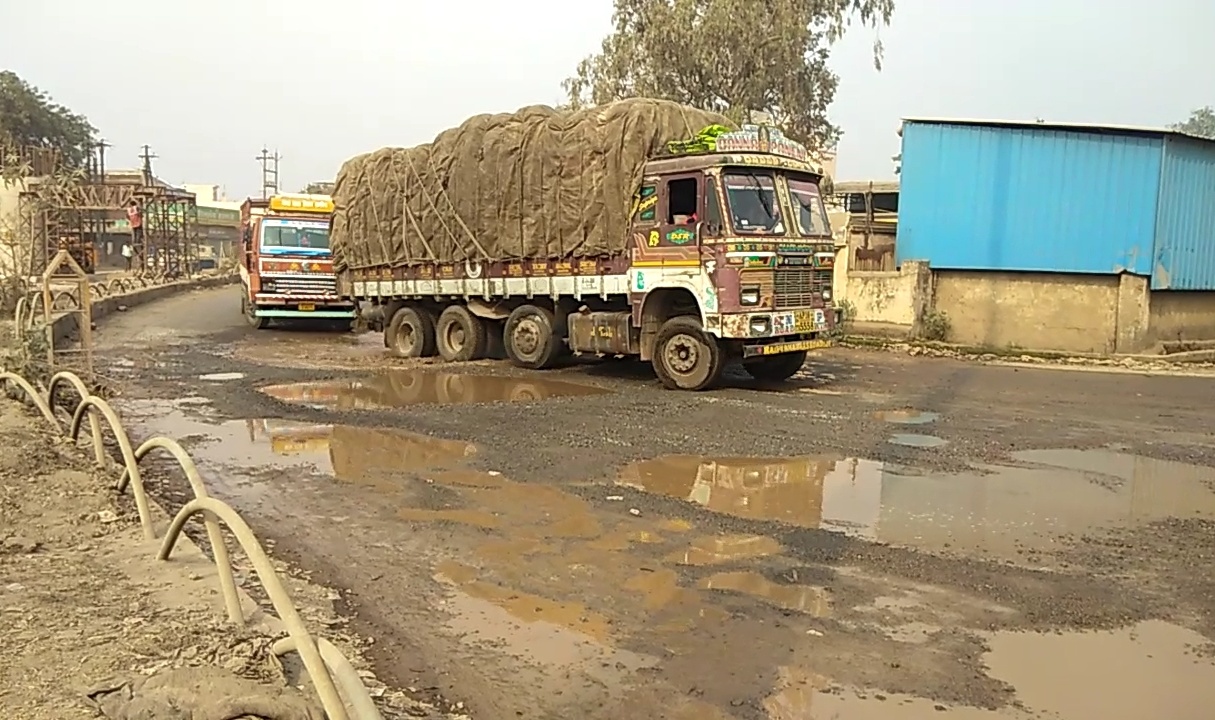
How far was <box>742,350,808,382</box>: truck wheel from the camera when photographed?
43.8 ft

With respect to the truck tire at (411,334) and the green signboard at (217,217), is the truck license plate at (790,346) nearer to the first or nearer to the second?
the truck tire at (411,334)

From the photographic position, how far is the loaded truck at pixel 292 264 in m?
21.2

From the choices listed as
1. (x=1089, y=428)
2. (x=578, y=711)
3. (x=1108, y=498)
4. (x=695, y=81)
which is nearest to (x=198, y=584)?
(x=578, y=711)

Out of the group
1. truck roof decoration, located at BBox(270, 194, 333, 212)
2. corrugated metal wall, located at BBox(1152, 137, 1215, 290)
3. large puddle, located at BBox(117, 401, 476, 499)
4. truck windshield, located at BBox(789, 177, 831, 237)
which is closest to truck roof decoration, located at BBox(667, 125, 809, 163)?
truck windshield, located at BBox(789, 177, 831, 237)

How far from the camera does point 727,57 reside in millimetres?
30203

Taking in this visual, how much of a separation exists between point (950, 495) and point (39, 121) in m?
65.2

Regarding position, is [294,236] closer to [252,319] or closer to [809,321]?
[252,319]

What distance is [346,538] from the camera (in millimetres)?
6305

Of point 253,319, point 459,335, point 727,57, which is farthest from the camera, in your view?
point 727,57

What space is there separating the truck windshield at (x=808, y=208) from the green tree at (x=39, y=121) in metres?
54.7

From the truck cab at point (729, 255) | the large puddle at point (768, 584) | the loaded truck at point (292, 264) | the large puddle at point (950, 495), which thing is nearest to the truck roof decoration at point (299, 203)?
the loaded truck at point (292, 264)

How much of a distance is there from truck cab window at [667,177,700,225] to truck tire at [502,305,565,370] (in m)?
2.76

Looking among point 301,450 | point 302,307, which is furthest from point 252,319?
point 301,450

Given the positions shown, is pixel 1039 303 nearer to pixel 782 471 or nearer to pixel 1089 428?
pixel 1089 428
